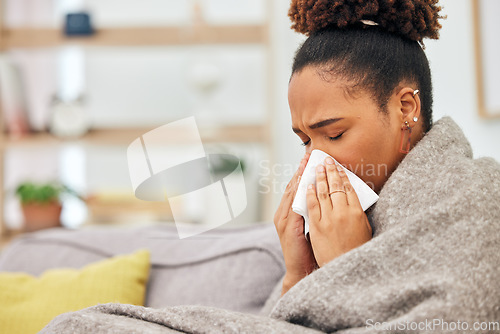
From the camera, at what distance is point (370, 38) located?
69 centimetres

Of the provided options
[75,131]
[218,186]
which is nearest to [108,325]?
[218,186]

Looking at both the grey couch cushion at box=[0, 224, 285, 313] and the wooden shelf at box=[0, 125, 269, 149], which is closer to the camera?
the grey couch cushion at box=[0, 224, 285, 313]

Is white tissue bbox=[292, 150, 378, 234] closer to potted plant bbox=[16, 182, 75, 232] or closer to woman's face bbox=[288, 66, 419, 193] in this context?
woman's face bbox=[288, 66, 419, 193]

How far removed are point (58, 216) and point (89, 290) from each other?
1.34 m

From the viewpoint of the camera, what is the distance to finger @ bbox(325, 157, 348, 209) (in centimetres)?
65

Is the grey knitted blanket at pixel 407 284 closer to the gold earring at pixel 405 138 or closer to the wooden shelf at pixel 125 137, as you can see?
the gold earring at pixel 405 138

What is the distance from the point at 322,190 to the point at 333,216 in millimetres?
44

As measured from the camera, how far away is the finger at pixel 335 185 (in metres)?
0.65

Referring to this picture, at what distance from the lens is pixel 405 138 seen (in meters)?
0.69

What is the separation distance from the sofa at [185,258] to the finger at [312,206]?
311 millimetres

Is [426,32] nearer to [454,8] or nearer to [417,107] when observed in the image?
[417,107]

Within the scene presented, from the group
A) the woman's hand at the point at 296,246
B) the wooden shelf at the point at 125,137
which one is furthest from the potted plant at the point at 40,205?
the woman's hand at the point at 296,246

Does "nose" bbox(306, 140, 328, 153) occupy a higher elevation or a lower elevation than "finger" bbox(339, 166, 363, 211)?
higher

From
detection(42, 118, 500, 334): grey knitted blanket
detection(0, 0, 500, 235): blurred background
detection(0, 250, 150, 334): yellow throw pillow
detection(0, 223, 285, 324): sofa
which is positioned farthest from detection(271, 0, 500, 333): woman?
detection(0, 0, 500, 235): blurred background
